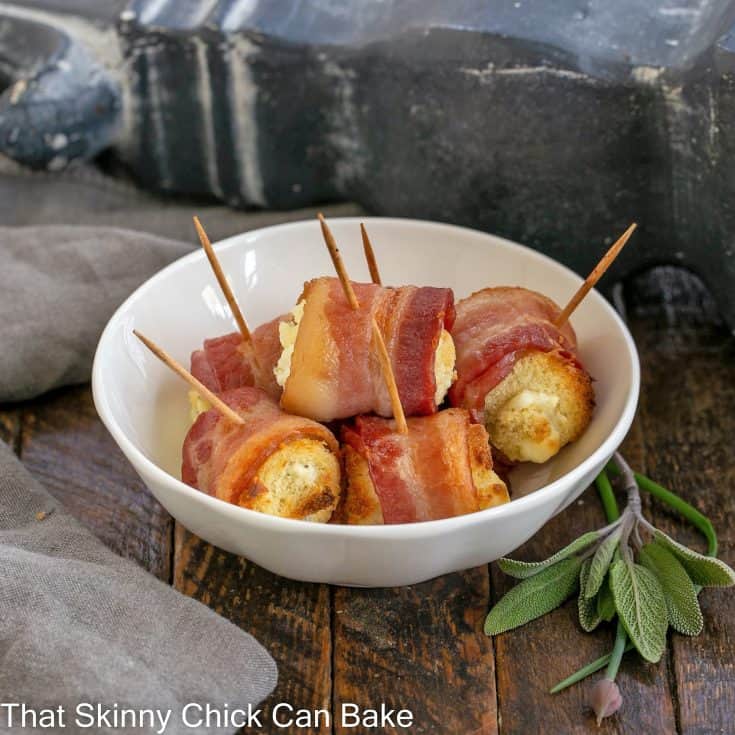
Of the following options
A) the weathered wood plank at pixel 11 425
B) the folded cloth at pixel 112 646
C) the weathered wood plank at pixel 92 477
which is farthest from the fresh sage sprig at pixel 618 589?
the weathered wood plank at pixel 11 425

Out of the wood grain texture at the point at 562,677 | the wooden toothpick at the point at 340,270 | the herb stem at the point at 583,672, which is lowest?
the wood grain texture at the point at 562,677

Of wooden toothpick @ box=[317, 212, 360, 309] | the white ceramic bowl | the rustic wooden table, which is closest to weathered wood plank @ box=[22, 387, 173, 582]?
the rustic wooden table

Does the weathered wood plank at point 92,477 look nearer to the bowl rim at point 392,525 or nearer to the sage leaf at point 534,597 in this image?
the bowl rim at point 392,525

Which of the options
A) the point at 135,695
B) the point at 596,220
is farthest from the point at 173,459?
the point at 596,220

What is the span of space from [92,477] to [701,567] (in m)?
0.87

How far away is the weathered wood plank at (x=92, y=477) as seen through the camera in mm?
1518

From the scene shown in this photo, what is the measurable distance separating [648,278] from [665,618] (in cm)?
86

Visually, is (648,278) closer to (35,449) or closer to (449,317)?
(449,317)

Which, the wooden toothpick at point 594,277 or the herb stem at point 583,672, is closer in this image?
the herb stem at point 583,672

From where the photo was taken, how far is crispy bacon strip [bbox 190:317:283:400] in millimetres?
1486

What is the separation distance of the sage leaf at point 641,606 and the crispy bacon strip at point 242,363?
501 millimetres

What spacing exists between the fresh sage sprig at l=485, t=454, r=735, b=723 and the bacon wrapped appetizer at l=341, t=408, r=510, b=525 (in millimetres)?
124

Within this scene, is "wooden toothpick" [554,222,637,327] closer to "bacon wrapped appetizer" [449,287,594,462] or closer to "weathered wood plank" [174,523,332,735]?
"bacon wrapped appetizer" [449,287,594,462]

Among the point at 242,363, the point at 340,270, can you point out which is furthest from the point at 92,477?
the point at 340,270
